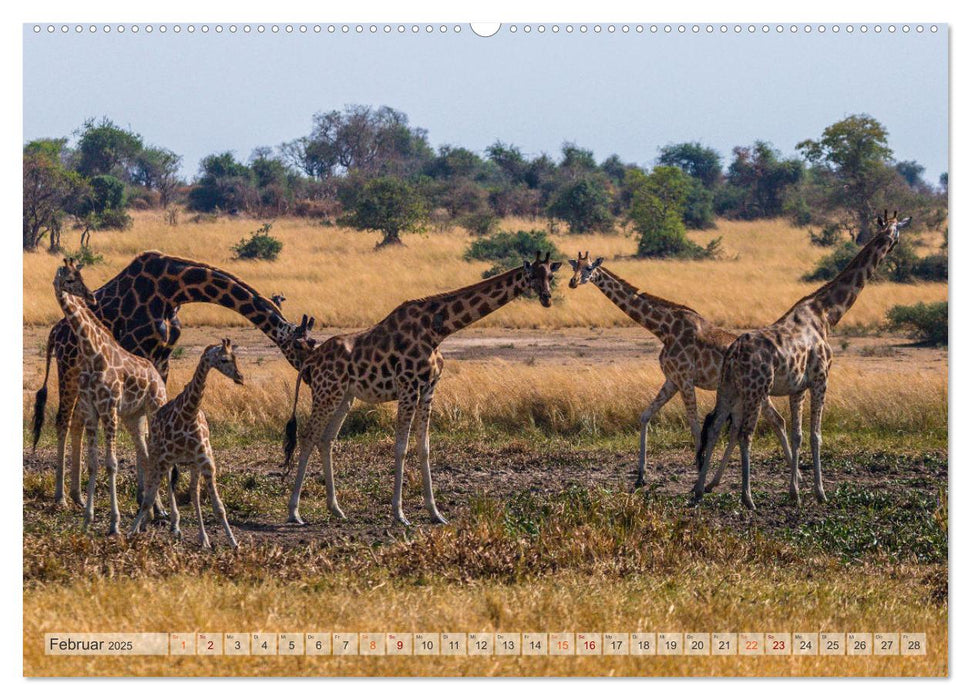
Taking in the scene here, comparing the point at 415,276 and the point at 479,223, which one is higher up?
the point at 479,223

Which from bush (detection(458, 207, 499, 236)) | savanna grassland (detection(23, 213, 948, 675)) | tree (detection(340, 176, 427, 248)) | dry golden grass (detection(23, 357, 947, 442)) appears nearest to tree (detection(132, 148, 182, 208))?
tree (detection(340, 176, 427, 248))

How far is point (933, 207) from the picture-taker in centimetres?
3625

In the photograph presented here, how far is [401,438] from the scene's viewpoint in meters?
11.5

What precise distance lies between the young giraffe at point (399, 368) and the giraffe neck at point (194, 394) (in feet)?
4.92

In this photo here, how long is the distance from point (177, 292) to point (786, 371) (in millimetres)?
5703

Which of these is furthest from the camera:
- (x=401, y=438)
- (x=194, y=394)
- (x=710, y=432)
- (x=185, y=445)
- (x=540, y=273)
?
(x=710, y=432)

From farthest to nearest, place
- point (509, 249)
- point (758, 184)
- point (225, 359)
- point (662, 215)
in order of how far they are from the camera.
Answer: point (758, 184) → point (662, 215) → point (509, 249) → point (225, 359)

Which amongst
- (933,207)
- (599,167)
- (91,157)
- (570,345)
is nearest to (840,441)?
(570,345)

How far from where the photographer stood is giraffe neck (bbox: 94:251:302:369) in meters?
12.4

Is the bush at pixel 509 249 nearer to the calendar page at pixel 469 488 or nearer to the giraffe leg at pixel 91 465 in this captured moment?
the calendar page at pixel 469 488

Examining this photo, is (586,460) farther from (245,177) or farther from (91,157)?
(245,177)

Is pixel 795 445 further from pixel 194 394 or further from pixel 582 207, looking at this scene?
pixel 582 207

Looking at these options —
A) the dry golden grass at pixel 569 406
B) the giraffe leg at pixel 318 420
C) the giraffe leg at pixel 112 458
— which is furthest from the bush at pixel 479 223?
the giraffe leg at pixel 112 458

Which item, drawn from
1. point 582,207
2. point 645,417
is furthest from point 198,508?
point 582,207
